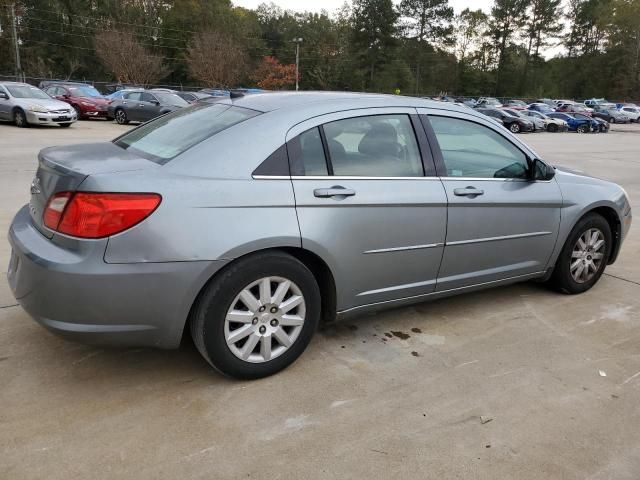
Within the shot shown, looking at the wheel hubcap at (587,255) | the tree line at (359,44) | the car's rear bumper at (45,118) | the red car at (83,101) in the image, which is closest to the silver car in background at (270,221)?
the wheel hubcap at (587,255)

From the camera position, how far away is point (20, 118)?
59.1 feet

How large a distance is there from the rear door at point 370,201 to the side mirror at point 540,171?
96 centimetres

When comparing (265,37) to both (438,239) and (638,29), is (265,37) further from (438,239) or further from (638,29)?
(438,239)

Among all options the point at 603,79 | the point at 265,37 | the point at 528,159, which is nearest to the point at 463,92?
the point at 603,79

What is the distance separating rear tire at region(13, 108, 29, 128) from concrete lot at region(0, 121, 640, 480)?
16.3 m

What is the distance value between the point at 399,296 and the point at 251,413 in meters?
1.27

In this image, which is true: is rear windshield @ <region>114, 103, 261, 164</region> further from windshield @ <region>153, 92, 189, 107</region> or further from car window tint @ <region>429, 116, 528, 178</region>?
windshield @ <region>153, 92, 189, 107</region>

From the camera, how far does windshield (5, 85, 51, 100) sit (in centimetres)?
1854

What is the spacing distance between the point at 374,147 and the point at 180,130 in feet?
3.94

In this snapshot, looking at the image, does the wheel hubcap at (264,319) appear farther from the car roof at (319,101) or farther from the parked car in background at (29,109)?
the parked car in background at (29,109)

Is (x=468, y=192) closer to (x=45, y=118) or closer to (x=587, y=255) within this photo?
(x=587, y=255)

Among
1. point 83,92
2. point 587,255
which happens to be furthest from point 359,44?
point 587,255

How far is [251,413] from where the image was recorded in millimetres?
2812

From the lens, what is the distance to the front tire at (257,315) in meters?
2.83
